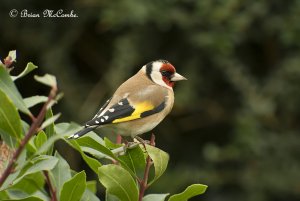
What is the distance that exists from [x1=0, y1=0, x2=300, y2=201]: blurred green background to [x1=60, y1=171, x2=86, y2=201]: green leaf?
3.04m

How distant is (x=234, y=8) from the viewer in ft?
15.3

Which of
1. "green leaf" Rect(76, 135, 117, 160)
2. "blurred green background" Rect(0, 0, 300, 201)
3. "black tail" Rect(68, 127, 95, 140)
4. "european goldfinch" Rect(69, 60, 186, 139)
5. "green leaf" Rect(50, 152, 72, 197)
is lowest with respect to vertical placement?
"blurred green background" Rect(0, 0, 300, 201)

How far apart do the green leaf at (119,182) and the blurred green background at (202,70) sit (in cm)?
296

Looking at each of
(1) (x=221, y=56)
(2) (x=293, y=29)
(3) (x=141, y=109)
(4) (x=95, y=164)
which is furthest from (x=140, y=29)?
(4) (x=95, y=164)

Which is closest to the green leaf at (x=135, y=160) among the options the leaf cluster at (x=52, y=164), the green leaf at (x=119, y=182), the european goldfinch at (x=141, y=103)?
the leaf cluster at (x=52, y=164)

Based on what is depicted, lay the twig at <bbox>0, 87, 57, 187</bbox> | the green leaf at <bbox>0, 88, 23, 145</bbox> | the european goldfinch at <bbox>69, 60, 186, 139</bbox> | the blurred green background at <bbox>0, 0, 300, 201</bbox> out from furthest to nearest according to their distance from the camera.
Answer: the blurred green background at <bbox>0, 0, 300, 201</bbox> < the european goldfinch at <bbox>69, 60, 186, 139</bbox> < the green leaf at <bbox>0, 88, 23, 145</bbox> < the twig at <bbox>0, 87, 57, 187</bbox>

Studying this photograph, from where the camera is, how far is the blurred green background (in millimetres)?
4605

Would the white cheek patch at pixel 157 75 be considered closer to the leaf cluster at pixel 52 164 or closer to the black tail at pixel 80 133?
the black tail at pixel 80 133

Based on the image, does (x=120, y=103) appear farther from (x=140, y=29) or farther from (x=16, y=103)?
(x=140, y=29)

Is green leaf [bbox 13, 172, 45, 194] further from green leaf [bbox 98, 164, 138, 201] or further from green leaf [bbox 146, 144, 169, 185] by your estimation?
green leaf [bbox 146, 144, 169, 185]

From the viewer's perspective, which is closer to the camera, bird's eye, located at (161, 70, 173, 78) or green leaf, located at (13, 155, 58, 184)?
green leaf, located at (13, 155, 58, 184)

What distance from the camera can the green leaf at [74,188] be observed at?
152 cm

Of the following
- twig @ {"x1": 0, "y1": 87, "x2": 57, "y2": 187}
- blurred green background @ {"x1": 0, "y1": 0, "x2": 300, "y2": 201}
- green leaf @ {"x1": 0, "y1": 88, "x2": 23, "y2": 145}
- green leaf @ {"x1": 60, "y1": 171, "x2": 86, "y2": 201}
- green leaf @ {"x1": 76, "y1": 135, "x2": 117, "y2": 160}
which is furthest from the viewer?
blurred green background @ {"x1": 0, "y1": 0, "x2": 300, "y2": 201}

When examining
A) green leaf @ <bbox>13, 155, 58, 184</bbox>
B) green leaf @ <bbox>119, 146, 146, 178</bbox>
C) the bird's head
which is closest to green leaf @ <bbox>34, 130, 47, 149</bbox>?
green leaf @ <bbox>13, 155, 58, 184</bbox>
